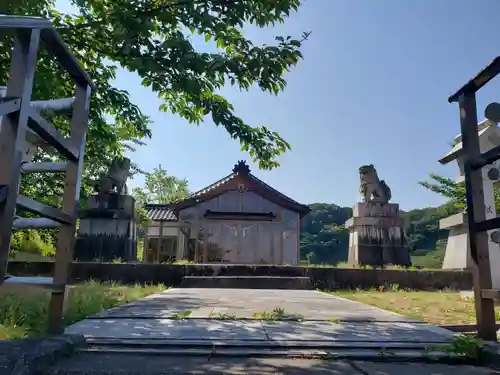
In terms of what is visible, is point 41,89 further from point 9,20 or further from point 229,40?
point 9,20

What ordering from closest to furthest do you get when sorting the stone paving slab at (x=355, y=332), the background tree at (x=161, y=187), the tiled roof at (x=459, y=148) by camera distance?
the stone paving slab at (x=355, y=332), the tiled roof at (x=459, y=148), the background tree at (x=161, y=187)

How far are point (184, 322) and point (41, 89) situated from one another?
3.53 m

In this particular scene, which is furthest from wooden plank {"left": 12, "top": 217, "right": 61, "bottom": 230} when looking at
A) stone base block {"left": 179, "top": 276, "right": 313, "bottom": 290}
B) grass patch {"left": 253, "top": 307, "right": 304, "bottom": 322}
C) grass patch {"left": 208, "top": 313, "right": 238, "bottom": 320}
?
stone base block {"left": 179, "top": 276, "right": 313, "bottom": 290}

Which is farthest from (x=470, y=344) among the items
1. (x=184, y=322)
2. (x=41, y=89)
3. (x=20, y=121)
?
(x=41, y=89)

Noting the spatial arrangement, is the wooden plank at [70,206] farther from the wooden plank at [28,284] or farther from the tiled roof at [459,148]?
the tiled roof at [459,148]

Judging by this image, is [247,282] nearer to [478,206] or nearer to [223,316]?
[223,316]

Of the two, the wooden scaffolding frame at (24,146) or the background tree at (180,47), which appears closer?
the wooden scaffolding frame at (24,146)

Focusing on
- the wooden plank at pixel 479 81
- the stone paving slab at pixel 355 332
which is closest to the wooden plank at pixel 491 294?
the stone paving slab at pixel 355 332

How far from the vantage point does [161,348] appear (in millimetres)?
1992

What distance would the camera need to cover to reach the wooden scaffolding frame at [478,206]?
6.88 feet

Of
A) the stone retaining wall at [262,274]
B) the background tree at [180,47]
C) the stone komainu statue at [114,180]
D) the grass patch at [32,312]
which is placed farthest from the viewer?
the stone komainu statue at [114,180]

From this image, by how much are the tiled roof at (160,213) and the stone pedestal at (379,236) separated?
41.4 feet

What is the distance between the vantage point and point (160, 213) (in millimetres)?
22891

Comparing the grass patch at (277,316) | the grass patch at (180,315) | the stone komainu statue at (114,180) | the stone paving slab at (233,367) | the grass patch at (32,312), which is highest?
the stone komainu statue at (114,180)
